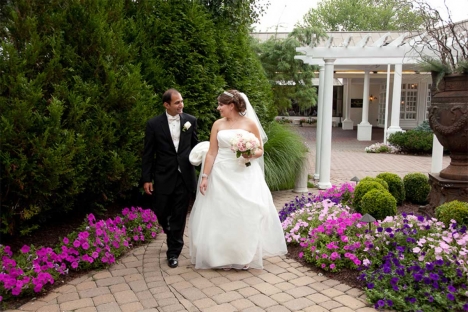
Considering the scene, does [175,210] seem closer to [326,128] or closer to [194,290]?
[194,290]

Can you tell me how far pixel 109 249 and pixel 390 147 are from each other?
1414cm

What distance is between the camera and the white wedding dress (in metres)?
4.14

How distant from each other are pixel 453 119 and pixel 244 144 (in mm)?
3271

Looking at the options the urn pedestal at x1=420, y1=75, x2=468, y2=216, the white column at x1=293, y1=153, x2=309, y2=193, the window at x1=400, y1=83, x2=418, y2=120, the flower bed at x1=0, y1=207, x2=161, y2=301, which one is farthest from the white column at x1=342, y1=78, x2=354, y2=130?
the flower bed at x1=0, y1=207, x2=161, y2=301

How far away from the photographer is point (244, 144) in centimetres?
403

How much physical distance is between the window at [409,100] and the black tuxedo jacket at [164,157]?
2298 centimetres

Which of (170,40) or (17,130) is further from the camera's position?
(170,40)

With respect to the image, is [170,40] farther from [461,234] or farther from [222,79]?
[461,234]

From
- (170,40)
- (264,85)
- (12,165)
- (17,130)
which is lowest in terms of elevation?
(12,165)

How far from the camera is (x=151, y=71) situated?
5.95 m

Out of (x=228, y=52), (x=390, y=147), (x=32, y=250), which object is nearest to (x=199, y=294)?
(x=32, y=250)

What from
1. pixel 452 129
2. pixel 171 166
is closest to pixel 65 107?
pixel 171 166

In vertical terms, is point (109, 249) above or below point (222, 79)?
below

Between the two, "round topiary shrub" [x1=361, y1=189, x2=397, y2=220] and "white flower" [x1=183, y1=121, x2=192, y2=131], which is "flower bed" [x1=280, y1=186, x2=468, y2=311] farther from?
"white flower" [x1=183, y1=121, x2=192, y2=131]
